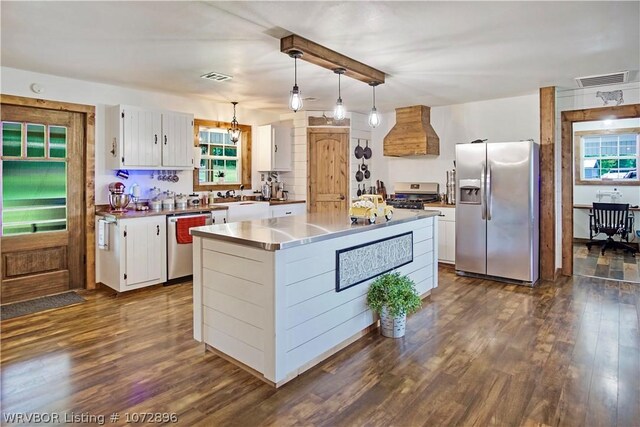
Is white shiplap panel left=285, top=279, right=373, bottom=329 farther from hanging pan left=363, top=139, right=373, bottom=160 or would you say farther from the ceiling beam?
hanging pan left=363, top=139, right=373, bottom=160

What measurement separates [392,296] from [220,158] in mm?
3864

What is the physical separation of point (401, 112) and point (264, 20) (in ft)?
12.5

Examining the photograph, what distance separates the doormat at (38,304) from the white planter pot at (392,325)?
3160 millimetres

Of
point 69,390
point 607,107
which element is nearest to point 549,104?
point 607,107

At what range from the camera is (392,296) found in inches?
120

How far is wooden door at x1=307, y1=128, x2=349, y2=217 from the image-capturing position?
6363 millimetres

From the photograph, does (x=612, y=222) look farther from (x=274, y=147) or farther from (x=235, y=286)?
A: (x=235, y=286)

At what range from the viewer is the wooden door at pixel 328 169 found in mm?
6363

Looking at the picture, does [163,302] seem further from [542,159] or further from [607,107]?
[607,107]

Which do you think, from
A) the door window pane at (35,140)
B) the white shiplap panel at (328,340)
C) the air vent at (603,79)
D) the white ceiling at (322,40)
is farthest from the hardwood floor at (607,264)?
the door window pane at (35,140)

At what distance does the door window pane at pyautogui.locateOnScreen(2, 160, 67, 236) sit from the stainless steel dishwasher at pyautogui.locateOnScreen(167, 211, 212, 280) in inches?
45.3

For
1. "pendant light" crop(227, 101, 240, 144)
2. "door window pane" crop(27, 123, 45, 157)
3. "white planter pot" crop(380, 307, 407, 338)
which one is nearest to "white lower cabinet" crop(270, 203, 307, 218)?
"pendant light" crop(227, 101, 240, 144)

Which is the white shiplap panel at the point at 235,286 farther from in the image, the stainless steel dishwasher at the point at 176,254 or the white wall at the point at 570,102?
the white wall at the point at 570,102

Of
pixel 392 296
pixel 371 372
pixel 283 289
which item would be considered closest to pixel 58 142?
Result: pixel 283 289
